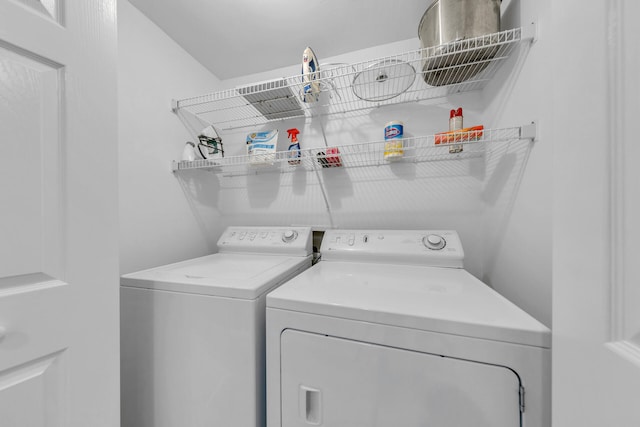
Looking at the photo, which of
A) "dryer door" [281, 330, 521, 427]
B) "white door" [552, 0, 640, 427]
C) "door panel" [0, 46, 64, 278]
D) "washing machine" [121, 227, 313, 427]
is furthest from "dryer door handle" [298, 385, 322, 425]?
"door panel" [0, 46, 64, 278]

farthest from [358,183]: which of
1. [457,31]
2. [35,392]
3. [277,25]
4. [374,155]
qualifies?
[35,392]

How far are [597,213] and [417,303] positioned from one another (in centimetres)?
Result: 49

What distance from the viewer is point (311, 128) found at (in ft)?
5.71

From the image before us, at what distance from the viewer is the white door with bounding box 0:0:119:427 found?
0.54 m

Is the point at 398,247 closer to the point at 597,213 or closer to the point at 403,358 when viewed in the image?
the point at 403,358

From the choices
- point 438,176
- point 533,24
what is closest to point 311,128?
point 438,176

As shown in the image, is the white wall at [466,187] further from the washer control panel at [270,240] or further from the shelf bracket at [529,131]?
the washer control panel at [270,240]

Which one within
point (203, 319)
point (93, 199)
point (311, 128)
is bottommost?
point (203, 319)

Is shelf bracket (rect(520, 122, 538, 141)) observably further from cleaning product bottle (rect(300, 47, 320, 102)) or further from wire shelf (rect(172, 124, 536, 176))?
cleaning product bottle (rect(300, 47, 320, 102))

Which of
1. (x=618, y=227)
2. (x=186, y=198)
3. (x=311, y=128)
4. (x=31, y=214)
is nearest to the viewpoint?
(x=618, y=227)

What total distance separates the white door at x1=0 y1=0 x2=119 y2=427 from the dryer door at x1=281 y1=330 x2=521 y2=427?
613 millimetres

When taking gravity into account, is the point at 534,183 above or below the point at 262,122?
below

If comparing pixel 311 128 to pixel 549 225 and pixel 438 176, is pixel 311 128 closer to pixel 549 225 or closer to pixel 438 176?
pixel 438 176

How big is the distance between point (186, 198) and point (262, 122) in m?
0.86
